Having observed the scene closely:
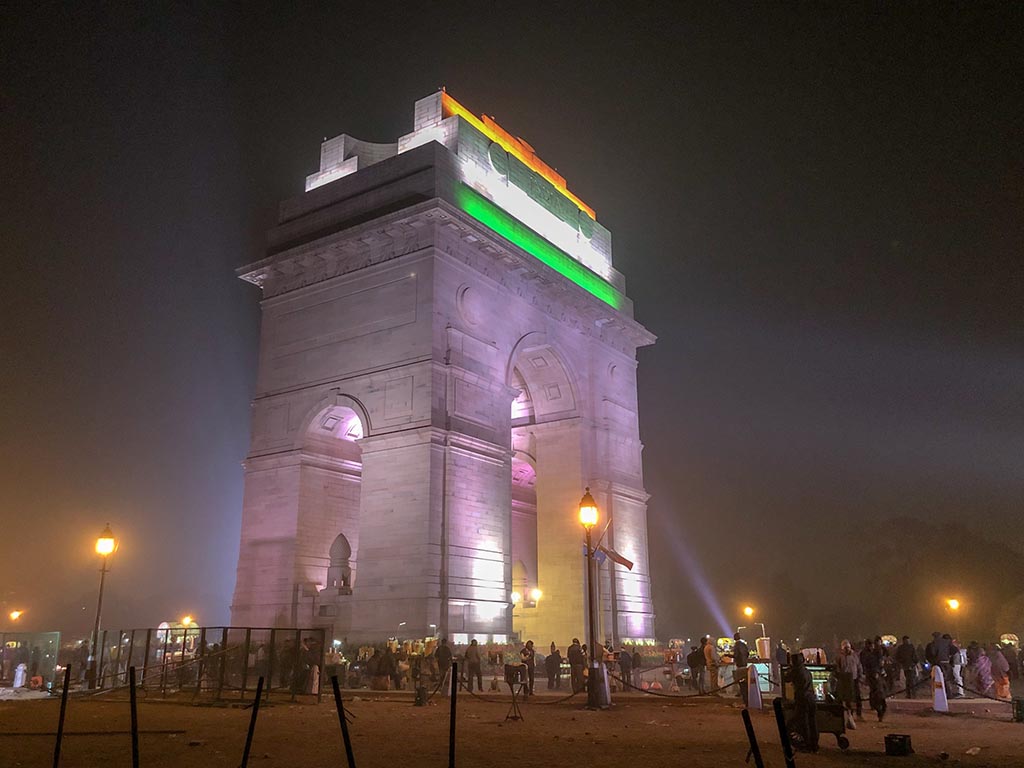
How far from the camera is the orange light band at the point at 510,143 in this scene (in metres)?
34.5

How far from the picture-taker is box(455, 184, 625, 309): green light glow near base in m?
31.5

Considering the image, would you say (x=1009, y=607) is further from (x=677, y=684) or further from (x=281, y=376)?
(x=281, y=376)

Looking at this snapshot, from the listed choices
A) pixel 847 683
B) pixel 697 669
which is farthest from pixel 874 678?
pixel 697 669

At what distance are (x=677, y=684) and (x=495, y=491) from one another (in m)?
8.49

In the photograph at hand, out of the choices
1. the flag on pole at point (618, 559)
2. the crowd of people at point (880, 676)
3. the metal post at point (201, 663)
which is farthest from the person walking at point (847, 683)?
the metal post at point (201, 663)

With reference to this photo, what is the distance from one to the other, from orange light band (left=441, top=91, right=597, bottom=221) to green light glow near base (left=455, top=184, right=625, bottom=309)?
400cm

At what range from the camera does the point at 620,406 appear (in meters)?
38.3

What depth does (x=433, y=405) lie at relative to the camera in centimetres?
2745

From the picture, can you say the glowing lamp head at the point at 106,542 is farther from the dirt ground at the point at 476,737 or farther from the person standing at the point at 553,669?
the person standing at the point at 553,669

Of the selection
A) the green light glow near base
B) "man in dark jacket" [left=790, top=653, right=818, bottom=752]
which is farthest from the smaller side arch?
"man in dark jacket" [left=790, top=653, right=818, bottom=752]

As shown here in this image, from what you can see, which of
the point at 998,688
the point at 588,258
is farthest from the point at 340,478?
the point at 998,688

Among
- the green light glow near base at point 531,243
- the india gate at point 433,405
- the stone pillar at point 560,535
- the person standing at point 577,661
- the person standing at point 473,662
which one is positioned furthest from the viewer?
the stone pillar at point 560,535

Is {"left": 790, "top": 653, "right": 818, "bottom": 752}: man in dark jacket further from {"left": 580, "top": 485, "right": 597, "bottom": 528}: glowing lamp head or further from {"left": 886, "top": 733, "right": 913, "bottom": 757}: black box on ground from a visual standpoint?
{"left": 580, "top": 485, "right": 597, "bottom": 528}: glowing lamp head

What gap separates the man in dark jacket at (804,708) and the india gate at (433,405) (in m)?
15.0
